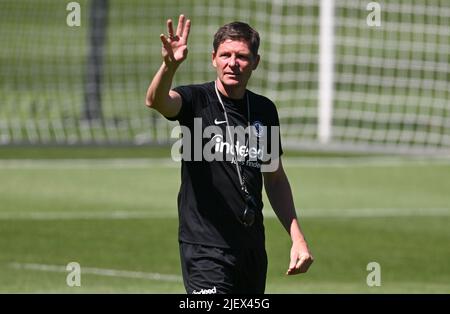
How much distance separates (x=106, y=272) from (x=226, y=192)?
533 centimetres

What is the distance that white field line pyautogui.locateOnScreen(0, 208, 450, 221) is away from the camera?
16.8 meters

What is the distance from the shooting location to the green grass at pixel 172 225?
13.3m

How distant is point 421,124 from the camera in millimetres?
26906

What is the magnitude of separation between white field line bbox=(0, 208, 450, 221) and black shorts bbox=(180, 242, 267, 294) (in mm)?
8452

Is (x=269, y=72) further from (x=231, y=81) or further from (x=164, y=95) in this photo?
(x=164, y=95)

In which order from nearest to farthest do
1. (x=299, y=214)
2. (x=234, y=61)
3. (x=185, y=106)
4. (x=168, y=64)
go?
(x=168, y=64)
(x=234, y=61)
(x=185, y=106)
(x=299, y=214)

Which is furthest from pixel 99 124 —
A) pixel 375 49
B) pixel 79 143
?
pixel 375 49

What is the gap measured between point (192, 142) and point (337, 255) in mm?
6633

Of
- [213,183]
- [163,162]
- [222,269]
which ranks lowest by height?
[163,162]

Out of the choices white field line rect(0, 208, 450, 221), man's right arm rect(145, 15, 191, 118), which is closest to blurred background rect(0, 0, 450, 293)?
white field line rect(0, 208, 450, 221)

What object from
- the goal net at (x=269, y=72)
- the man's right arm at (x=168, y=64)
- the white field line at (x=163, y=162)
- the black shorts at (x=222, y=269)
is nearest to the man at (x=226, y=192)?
the black shorts at (x=222, y=269)

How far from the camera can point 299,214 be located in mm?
17297

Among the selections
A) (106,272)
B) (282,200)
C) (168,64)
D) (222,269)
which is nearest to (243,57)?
(168,64)

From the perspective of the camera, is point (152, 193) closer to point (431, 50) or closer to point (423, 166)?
point (423, 166)
